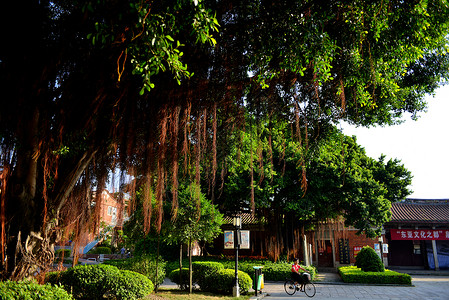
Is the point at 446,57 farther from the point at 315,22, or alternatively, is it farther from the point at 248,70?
the point at 248,70

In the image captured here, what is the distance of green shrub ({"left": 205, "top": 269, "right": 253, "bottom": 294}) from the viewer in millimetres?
11992

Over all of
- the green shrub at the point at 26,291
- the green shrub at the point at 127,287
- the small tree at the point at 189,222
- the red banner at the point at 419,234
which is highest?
the small tree at the point at 189,222

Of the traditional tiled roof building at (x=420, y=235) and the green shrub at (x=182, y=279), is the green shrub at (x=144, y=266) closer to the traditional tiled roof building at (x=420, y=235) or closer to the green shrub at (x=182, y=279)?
the green shrub at (x=182, y=279)

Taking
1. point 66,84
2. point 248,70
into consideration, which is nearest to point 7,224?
point 66,84

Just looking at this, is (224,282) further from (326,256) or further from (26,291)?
(326,256)

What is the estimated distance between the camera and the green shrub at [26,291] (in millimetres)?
4184

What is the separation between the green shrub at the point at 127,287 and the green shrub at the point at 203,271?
396cm

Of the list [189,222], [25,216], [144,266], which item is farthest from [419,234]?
[25,216]

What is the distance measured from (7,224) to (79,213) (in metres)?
1.62

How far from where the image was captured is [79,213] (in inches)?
256

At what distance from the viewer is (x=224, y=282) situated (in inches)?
474

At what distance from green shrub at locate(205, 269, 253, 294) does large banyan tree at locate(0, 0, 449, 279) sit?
24.8ft

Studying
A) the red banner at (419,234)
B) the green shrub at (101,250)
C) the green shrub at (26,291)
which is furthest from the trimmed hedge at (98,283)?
the green shrub at (101,250)

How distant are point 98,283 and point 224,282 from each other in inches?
197
